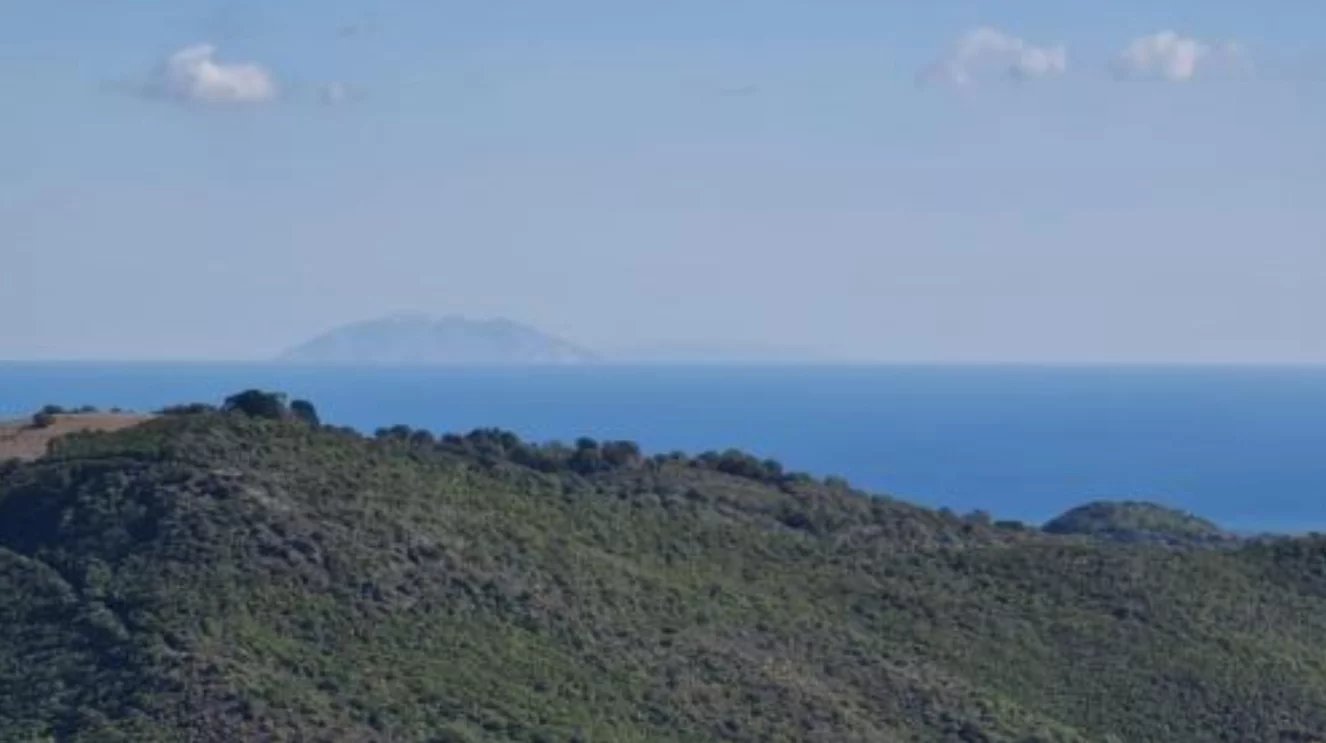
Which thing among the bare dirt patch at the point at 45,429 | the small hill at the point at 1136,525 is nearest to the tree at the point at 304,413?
the bare dirt patch at the point at 45,429

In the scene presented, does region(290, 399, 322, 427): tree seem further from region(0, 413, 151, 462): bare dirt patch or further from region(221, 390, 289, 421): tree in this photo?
region(0, 413, 151, 462): bare dirt patch

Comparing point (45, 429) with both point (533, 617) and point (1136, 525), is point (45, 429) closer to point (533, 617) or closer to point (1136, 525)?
point (533, 617)

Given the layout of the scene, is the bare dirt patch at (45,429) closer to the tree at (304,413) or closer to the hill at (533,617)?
the hill at (533,617)

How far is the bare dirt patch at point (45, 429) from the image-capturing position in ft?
187

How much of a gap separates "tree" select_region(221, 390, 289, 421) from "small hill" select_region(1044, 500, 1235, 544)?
126 feet

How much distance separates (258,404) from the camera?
60219mm

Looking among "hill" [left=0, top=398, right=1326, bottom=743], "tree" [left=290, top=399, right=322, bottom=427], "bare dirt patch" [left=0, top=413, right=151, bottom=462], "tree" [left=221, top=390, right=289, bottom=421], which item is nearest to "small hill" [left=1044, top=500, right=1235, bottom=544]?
"hill" [left=0, top=398, right=1326, bottom=743]

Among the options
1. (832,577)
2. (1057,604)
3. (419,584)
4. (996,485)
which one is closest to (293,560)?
(419,584)

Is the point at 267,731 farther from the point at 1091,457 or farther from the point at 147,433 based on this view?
the point at 1091,457

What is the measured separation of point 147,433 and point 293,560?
7877 millimetres

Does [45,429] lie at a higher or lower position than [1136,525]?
higher

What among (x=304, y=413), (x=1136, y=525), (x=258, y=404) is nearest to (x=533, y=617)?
(x=258, y=404)

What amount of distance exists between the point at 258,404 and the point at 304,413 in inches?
69.1

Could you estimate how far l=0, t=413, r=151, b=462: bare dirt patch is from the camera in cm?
5712
